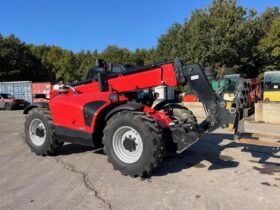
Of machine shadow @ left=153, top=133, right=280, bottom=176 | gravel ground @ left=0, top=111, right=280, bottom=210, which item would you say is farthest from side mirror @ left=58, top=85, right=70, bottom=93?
machine shadow @ left=153, top=133, right=280, bottom=176

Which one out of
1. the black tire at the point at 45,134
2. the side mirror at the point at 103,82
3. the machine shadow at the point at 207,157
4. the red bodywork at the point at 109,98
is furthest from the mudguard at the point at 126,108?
the black tire at the point at 45,134

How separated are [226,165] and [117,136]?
227cm

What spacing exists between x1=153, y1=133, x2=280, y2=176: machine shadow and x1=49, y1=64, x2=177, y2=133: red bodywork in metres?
0.93

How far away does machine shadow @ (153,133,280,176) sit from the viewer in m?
6.43

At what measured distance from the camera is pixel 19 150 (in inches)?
327

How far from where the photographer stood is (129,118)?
5801mm

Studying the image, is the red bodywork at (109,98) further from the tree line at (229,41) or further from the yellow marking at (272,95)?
the tree line at (229,41)

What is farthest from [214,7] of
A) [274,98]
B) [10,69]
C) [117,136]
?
[117,136]

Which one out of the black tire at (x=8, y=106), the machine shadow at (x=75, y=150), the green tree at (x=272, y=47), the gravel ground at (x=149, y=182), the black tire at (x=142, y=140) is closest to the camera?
the gravel ground at (x=149, y=182)

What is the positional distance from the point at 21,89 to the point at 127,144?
29.1 meters

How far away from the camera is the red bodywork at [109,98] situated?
626cm

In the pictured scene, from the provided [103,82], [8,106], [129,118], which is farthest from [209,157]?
[8,106]

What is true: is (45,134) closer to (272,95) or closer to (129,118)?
(129,118)

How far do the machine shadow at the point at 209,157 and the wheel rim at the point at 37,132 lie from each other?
288cm
